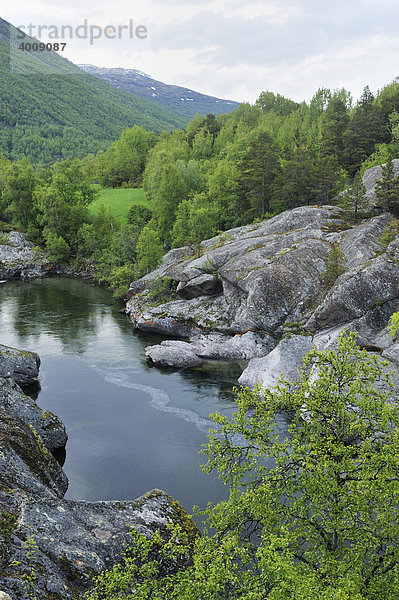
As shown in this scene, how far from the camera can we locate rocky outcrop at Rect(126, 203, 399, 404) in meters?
37.7

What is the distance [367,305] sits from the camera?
126ft

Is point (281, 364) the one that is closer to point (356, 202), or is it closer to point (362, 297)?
point (362, 297)

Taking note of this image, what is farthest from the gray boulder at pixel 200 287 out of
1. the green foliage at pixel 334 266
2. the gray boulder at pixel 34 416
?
the gray boulder at pixel 34 416

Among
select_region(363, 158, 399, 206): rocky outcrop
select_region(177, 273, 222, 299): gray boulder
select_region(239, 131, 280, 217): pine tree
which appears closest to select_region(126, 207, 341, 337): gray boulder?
select_region(177, 273, 222, 299): gray boulder

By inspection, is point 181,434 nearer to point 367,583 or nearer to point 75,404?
point 75,404

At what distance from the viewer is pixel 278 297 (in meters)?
44.3

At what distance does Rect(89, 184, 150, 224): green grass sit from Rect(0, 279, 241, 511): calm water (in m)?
50.9

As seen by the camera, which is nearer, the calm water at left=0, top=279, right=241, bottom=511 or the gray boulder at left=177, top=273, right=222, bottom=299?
the calm water at left=0, top=279, right=241, bottom=511

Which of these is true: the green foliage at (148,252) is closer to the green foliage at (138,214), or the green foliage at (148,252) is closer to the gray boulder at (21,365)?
the green foliage at (138,214)

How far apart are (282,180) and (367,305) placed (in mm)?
35262

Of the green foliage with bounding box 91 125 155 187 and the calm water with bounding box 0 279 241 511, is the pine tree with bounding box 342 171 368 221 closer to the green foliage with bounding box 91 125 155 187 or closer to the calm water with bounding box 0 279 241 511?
the calm water with bounding box 0 279 241 511

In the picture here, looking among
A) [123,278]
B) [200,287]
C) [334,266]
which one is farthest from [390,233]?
[123,278]

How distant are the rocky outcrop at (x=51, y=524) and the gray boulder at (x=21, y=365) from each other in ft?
52.0

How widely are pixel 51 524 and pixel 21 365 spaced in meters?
24.2
